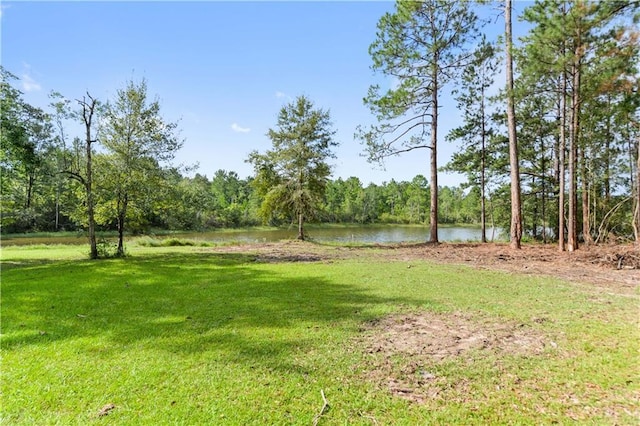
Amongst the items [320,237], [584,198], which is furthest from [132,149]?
[584,198]

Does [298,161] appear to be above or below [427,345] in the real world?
above

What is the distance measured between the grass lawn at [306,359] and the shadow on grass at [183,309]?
0.04 metres

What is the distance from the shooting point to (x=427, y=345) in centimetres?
394

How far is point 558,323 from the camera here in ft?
14.9

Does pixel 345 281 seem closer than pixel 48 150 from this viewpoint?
Yes

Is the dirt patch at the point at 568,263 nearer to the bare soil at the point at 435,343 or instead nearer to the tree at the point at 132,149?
the bare soil at the point at 435,343

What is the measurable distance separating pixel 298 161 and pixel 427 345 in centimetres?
1766

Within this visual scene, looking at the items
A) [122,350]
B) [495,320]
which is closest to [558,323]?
[495,320]

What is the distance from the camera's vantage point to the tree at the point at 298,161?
2059 centimetres

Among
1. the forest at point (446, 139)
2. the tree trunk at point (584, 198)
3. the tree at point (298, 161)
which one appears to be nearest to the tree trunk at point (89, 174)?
the forest at point (446, 139)

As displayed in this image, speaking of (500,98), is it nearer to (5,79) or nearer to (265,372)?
(265,372)

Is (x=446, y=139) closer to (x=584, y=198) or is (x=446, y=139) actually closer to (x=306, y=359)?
(x=584, y=198)

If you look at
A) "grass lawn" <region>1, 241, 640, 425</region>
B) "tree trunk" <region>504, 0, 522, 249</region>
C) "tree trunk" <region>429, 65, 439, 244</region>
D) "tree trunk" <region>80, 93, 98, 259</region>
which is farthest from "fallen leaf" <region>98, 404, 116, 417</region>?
"tree trunk" <region>429, 65, 439, 244</region>

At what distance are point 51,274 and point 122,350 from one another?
23.7ft
